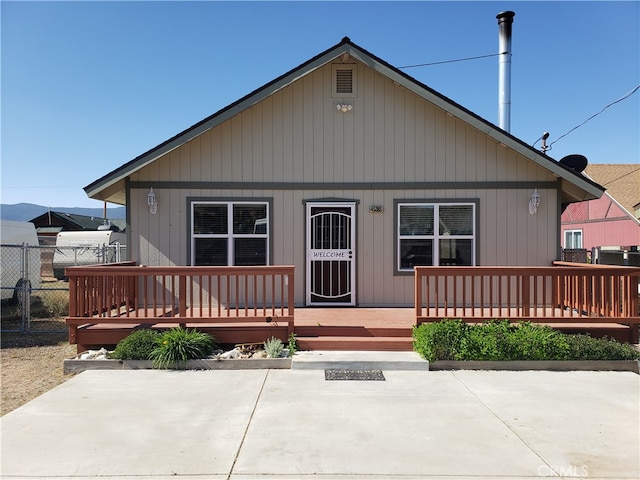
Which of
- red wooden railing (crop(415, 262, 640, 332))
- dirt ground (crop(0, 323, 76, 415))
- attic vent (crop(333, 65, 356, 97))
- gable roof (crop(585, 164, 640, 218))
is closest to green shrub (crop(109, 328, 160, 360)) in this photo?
dirt ground (crop(0, 323, 76, 415))

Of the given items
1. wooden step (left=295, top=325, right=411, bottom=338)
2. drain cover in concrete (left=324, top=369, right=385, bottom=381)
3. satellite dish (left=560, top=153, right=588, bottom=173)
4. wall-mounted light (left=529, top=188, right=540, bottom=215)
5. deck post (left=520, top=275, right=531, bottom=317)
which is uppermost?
satellite dish (left=560, top=153, right=588, bottom=173)

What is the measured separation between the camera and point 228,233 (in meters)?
8.48

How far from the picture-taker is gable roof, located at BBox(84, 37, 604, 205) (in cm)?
779

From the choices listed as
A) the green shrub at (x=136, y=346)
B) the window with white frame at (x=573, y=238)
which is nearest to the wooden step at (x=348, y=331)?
the green shrub at (x=136, y=346)

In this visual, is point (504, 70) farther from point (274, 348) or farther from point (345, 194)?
point (274, 348)

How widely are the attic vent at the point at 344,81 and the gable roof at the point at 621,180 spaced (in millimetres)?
15593

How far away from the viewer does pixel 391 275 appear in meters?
8.51

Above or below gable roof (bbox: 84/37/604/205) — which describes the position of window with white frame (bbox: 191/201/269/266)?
below

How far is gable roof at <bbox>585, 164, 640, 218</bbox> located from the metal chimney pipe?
1032 cm

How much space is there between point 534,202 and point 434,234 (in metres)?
1.96

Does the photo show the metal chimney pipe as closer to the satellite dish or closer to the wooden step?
the satellite dish

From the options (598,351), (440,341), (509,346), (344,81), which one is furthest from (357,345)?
(344,81)

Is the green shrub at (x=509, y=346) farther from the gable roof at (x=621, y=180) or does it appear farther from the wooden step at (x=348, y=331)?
the gable roof at (x=621, y=180)

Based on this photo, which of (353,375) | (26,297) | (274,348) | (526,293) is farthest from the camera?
(26,297)
